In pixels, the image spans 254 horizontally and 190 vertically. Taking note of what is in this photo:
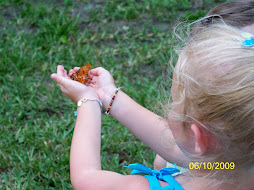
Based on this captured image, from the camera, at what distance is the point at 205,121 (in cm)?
125

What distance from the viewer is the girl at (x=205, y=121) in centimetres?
117

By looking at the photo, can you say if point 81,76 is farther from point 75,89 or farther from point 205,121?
point 205,121

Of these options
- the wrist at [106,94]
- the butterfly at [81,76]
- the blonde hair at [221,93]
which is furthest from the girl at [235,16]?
the butterfly at [81,76]

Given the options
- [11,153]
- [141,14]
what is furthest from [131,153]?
[141,14]

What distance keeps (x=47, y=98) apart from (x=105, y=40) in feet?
2.92

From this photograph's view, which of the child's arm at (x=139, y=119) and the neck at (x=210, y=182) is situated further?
the child's arm at (x=139, y=119)

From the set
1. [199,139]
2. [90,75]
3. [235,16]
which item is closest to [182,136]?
[199,139]

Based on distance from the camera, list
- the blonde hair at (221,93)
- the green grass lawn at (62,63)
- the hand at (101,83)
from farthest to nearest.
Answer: the green grass lawn at (62,63) → the hand at (101,83) → the blonde hair at (221,93)

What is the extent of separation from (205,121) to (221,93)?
0.39ft

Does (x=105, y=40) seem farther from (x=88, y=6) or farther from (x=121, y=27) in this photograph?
(x=88, y=6)

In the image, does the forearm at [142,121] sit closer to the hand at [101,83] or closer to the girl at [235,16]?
the hand at [101,83]

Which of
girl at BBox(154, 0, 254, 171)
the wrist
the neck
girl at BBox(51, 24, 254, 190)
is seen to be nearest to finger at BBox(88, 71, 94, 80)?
the wrist

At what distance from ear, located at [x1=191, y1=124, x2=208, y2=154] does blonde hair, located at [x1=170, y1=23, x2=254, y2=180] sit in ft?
0.07

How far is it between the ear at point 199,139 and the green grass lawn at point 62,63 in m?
1.00
